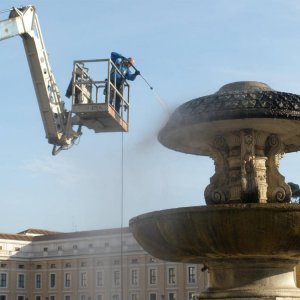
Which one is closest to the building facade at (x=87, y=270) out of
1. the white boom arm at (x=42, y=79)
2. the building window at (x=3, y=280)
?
the building window at (x=3, y=280)

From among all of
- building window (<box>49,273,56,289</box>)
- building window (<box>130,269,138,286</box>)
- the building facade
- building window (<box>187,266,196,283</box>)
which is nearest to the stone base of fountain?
the building facade

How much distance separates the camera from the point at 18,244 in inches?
3317

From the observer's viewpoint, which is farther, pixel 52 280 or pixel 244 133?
pixel 52 280

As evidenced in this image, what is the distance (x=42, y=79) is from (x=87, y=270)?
6416 centimetres

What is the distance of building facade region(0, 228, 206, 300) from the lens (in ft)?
236

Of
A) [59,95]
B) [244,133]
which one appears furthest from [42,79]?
[244,133]

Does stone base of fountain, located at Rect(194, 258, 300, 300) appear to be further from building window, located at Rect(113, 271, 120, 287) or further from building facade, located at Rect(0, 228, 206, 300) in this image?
building window, located at Rect(113, 271, 120, 287)

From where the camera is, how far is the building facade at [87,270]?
236 ft

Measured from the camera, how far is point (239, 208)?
7.34 metres

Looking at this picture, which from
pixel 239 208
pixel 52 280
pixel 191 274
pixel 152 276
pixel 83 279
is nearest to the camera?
pixel 239 208

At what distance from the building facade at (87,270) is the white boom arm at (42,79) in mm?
51554

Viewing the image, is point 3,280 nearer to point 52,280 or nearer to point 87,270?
point 52,280

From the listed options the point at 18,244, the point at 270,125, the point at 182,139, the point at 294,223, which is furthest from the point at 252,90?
the point at 18,244

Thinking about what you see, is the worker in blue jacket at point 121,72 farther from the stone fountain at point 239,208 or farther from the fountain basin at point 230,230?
the fountain basin at point 230,230
